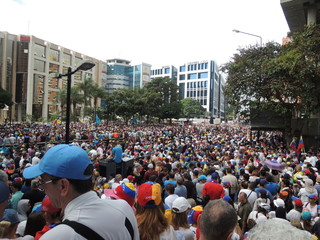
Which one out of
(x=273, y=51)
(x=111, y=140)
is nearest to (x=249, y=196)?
(x=111, y=140)

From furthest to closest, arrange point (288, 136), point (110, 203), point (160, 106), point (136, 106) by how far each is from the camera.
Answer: point (160, 106), point (136, 106), point (288, 136), point (110, 203)

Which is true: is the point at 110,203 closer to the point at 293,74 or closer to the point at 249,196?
the point at 249,196

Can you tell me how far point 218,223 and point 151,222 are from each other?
1.10 m

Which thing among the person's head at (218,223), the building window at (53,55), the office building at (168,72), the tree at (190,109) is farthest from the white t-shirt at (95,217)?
the office building at (168,72)

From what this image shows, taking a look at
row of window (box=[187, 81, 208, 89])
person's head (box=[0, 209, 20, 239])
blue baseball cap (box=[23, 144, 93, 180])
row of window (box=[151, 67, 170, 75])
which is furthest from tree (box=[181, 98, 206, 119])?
blue baseball cap (box=[23, 144, 93, 180])

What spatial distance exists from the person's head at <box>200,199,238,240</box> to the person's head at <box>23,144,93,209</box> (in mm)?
925

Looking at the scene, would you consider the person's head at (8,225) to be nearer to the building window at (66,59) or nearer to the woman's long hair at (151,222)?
the woman's long hair at (151,222)

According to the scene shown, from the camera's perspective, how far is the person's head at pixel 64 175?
5.25 feet

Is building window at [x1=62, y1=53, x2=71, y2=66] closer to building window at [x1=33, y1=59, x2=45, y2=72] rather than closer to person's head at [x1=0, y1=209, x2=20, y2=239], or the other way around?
building window at [x1=33, y1=59, x2=45, y2=72]

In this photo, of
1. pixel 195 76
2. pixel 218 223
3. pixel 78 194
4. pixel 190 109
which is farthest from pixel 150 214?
pixel 195 76

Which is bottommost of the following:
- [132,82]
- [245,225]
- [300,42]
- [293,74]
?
[245,225]

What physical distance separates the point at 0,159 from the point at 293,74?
713 inches

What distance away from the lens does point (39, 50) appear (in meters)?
67.3

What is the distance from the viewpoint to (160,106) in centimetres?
5938
